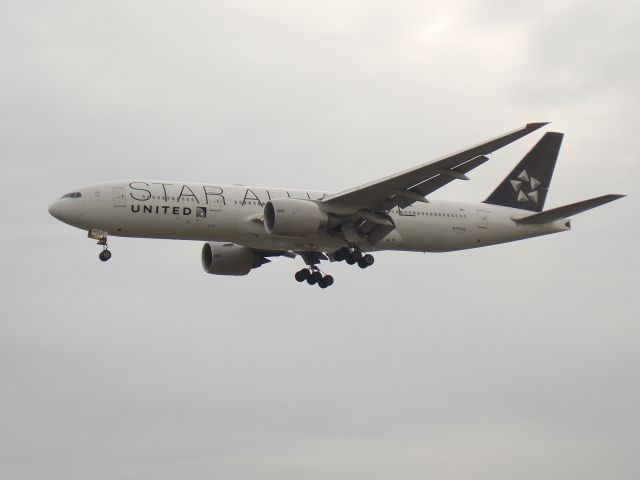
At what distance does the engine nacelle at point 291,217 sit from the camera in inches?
1806

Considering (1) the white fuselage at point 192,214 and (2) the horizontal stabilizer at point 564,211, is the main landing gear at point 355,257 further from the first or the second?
(2) the horizontal stabilizer at point 564,211

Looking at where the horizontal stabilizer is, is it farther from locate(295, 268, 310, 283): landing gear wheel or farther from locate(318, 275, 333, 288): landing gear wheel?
locate(295, 268, 310, 283): landing gear wheel

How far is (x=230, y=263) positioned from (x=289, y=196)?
5.80 meters

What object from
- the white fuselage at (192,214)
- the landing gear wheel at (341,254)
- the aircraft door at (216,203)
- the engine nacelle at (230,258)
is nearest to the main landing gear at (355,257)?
the landing gear wheel at (341,254)

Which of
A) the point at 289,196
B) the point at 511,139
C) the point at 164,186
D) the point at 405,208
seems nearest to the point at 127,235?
the point at 164,186

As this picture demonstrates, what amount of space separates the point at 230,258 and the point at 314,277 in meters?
3.75

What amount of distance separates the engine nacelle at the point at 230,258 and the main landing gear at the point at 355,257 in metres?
4.90

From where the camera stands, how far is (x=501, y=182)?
54.0 m

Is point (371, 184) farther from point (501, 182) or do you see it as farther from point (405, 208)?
point (501, 182)

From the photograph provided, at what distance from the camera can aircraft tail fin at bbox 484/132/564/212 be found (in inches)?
2119

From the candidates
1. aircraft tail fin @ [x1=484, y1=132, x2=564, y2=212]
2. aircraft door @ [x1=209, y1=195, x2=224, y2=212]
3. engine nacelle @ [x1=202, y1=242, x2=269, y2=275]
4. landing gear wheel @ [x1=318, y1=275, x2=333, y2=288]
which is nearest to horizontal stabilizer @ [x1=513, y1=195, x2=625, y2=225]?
aircraft tail fin @ [x1=484, y1=132, x2=564, y2=212]

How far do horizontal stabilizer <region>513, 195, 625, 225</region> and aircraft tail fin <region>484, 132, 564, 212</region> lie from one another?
158cm

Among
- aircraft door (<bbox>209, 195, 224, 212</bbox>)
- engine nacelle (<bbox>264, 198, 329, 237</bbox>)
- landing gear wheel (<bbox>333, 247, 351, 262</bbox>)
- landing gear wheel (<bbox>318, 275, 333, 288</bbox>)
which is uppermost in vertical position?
aircraft door (<bbox>209, 195, 224, 212</bbox>)

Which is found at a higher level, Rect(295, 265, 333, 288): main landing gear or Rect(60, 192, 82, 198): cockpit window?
Rect(60, 192, 82, 198): cockpit window
